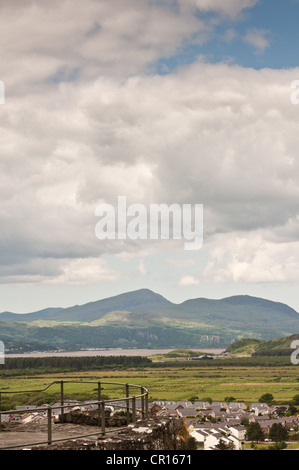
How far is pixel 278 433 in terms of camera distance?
364 ft

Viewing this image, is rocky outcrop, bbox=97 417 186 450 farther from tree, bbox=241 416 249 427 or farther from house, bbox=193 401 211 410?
house, bbox=193 401 211 410

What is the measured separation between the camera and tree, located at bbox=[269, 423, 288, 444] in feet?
361

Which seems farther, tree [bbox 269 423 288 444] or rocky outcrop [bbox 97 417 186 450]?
tree [bbox 269 423 288 444]

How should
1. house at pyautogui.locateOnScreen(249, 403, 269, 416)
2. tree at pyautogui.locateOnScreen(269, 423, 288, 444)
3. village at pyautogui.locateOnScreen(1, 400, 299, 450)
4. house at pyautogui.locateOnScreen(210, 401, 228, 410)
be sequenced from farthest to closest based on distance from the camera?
house at pyautogui.locateOnScreen(210, 401, 228, 410) < house at pyautogui.locateOnScreen(249, 403, 269, 416) < tree at pyautogui.locateOnScreen(269, 423, 288, 444) < village at pyautogui.locateOnScreen(1, 400, 299, 450)

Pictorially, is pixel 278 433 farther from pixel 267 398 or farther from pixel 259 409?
pixel 267 398

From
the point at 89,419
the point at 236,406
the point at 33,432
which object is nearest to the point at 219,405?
the point at 236,406

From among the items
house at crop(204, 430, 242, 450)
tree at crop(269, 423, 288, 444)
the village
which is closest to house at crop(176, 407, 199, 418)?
the village

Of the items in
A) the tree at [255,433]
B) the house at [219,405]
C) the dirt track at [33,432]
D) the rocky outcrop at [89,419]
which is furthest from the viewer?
the house at [219,405]

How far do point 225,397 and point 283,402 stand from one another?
20.4m

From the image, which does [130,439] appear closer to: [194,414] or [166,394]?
[194,414]

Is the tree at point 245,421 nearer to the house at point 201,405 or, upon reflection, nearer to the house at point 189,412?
the house at point 189,412

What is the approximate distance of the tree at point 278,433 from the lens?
11000cm

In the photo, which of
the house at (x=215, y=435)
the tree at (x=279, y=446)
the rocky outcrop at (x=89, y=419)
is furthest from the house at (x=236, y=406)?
the rocky outcrop at (x=89, y=419)
